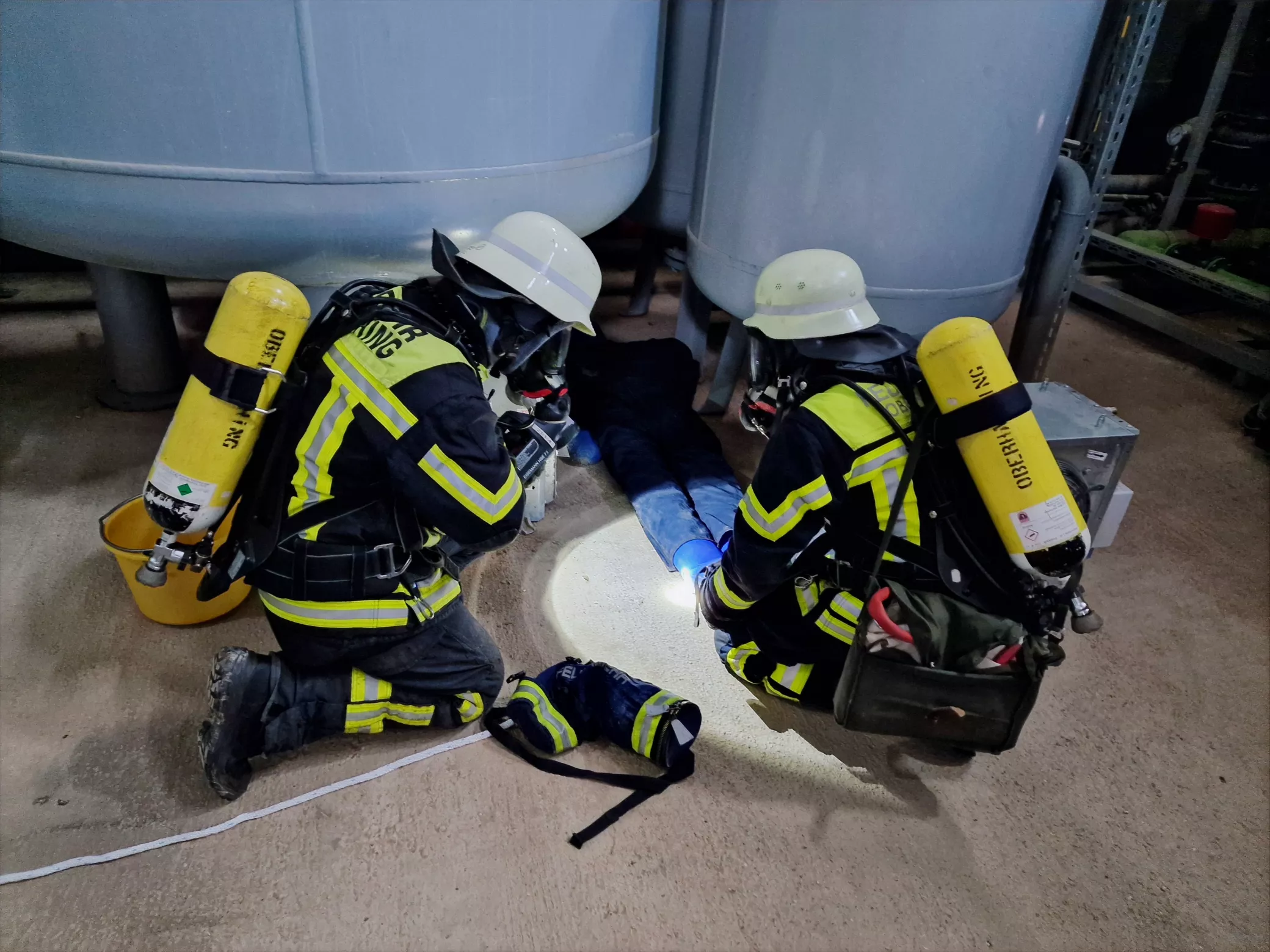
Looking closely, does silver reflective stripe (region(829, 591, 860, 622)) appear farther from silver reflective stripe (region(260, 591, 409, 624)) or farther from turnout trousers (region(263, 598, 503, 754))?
silver reflective stripe (region(260, 591, 409, 624))

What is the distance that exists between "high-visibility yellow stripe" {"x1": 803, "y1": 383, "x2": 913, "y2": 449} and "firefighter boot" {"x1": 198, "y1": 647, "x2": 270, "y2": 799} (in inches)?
48.2

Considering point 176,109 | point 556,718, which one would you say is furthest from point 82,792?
point 176,109

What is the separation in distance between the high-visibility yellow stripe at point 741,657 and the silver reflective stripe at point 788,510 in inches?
17.2

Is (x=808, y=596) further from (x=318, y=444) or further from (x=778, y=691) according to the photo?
(x=318, y=444)

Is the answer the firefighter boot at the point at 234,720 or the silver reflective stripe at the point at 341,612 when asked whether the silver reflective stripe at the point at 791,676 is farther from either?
the firefighter boot at the point at 234,720

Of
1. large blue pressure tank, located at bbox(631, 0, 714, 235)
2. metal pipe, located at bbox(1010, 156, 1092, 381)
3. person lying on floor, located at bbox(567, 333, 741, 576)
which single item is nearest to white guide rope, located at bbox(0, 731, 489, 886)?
person lying on floor, located at bbox(567, 333, 741, 576)

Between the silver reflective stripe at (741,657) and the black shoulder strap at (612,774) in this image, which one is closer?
the black shoulder strap at (612,774)

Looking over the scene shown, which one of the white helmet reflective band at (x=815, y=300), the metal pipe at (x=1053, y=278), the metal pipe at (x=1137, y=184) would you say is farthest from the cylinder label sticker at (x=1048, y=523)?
the metal pipe at (x=1137, y=184)

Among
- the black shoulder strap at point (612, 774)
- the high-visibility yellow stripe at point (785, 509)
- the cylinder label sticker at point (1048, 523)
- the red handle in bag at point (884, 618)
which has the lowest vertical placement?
the black shoulder strap at point (612, 774)

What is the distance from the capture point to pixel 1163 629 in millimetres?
2322

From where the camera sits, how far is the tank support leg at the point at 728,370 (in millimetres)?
3143

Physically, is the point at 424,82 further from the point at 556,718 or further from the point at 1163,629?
the point at 1163,629

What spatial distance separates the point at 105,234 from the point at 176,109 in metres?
0.41

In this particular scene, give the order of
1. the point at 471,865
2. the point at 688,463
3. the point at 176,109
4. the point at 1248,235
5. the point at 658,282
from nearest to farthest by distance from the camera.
→ the point at 471,865 < the point at 176,109 < the point at 688,463 < the point at 1248,235 < the point at 658,282
